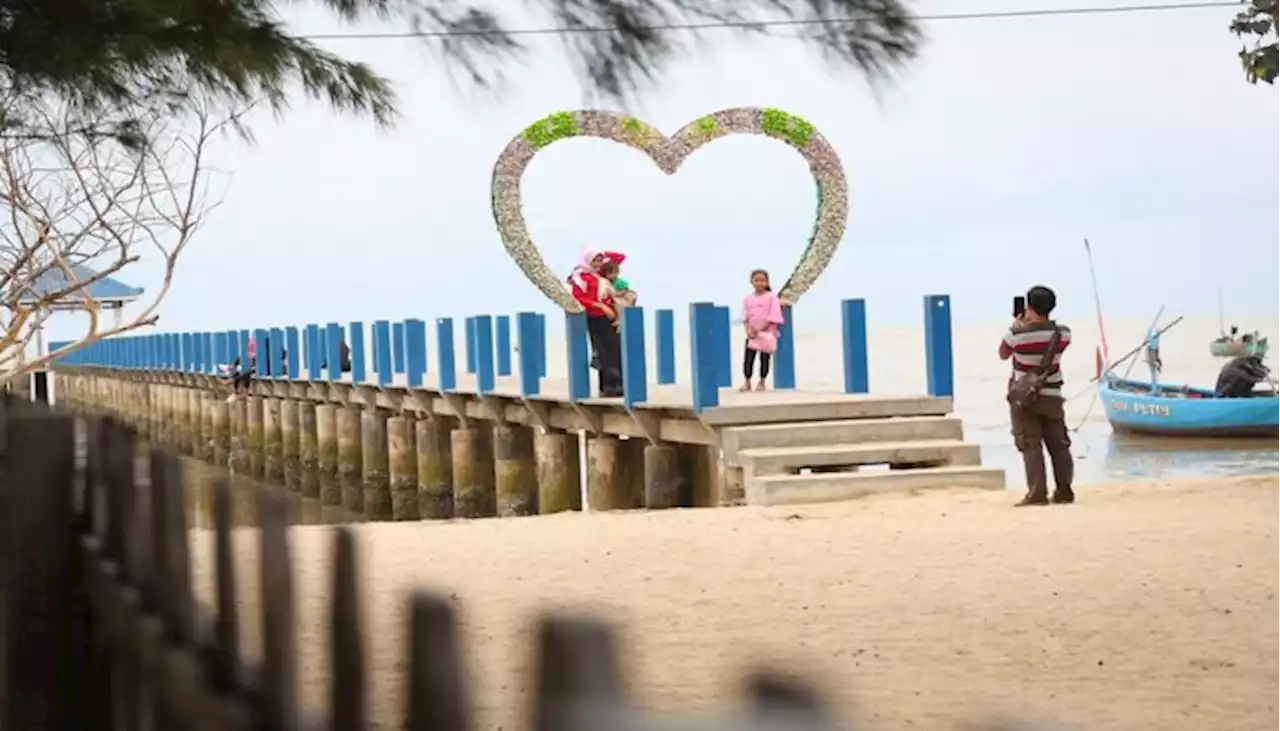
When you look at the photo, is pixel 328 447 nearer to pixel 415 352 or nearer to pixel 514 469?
pixel 415 352

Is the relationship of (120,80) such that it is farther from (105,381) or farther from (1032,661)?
(105,381)

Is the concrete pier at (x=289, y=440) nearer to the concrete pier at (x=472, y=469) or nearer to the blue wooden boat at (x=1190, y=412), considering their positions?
the concrete pier at (x=472, y=469)

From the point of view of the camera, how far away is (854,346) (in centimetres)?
1611

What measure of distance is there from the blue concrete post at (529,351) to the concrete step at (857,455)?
5144 millimetres

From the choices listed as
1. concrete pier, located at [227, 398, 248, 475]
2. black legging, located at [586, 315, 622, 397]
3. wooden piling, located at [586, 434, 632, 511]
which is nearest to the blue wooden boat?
wooden piling, located at [586, 434, 632, 511]

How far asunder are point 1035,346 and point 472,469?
437 inches

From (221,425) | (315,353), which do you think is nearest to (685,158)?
(315,353)

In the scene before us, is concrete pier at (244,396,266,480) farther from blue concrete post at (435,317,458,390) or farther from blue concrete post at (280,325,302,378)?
blue concrete post at (435,317,458,390)

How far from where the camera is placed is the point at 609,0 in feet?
12.2

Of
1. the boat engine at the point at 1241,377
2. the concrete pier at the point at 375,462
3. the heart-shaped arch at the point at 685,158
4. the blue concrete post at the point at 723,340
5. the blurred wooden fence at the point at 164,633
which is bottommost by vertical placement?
the concrete pier at the point at 375,462

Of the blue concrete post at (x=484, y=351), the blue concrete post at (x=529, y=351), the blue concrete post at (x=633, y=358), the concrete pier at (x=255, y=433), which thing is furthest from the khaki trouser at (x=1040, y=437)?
the concrete pier at (x=255, y=433)

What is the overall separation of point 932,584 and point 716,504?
19.9ft

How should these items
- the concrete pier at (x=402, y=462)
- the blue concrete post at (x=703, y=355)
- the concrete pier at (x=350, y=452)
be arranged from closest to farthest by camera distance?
1. the blue concrete post at (x=703, y=355)
2. the concrete pier at (x=402, y=462)
3. the concrete pier at (x=350, y=452)

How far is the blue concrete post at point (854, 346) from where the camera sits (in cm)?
1595
